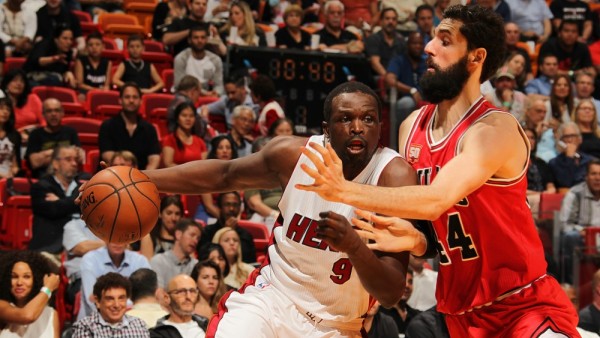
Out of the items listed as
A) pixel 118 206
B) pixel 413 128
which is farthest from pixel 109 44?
pixel 413 128

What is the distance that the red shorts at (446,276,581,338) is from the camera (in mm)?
4211

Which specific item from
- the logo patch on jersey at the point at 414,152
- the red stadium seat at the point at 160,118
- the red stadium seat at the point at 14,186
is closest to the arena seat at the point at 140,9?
the red stadium seat at the point at 160,118

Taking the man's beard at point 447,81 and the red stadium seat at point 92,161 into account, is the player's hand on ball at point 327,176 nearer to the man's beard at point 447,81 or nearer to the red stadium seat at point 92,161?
the man's beard at point 447,81

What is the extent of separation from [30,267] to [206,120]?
4093mm

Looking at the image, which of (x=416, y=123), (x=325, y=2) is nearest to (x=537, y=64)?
(x=325, y=2)

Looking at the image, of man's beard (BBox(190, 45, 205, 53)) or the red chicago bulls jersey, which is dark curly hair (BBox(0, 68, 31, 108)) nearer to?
man's beard (BBox(190, 45, 205, 53))

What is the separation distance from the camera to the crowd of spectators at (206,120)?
26.3ft

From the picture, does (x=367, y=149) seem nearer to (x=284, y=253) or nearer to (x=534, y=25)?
(x=284, y=253)

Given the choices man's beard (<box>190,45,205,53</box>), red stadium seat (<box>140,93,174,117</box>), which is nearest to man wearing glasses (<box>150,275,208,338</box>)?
red stadium seat (<box>140,93,174,117</box>)

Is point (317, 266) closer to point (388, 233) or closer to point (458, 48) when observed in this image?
point (388, 233)

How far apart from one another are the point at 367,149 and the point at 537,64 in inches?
393

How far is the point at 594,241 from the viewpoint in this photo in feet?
28.4

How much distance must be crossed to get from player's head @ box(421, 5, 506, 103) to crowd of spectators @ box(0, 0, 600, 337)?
131 inches

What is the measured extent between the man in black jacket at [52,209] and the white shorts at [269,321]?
475 centimetres
